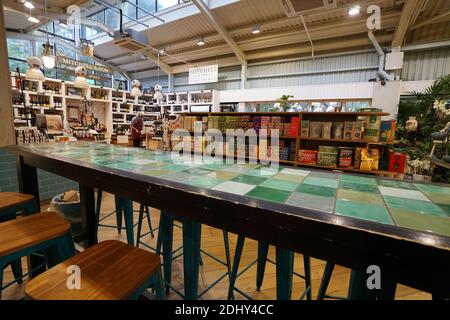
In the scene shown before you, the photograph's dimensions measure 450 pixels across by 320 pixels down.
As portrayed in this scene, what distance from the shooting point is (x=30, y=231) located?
113cm

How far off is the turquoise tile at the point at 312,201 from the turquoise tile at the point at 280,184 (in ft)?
0.26

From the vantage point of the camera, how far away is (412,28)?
6.44 m

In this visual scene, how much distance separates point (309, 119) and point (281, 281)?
3.05 metres

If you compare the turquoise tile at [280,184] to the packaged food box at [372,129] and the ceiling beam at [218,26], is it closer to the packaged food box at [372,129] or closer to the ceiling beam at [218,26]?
the packaged food box at [372,129]

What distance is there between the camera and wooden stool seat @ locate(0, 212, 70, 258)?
1015 mm

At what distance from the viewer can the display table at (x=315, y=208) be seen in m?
0.57

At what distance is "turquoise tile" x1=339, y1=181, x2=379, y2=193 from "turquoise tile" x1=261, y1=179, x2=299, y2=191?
231 millimetres

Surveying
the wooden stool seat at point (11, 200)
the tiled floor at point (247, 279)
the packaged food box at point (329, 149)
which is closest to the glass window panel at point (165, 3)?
the packaged food box at point (329, 149)

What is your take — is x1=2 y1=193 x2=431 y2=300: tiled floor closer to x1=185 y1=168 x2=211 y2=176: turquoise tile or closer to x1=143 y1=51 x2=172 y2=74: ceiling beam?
x1=185 y1=168 x2=211 y2=176: turquoise tile

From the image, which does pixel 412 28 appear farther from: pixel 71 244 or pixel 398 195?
pixel 71 244

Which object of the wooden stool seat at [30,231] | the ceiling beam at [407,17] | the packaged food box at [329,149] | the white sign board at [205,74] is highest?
the ceiling beam at [407,17]

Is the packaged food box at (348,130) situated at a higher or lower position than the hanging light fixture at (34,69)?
lower

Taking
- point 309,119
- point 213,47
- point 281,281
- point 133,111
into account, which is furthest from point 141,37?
point 133,111

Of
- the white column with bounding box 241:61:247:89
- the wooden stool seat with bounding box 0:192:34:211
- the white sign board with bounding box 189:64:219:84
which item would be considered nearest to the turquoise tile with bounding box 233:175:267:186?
the wooden stool seat with bounding box 0:192:34:211
